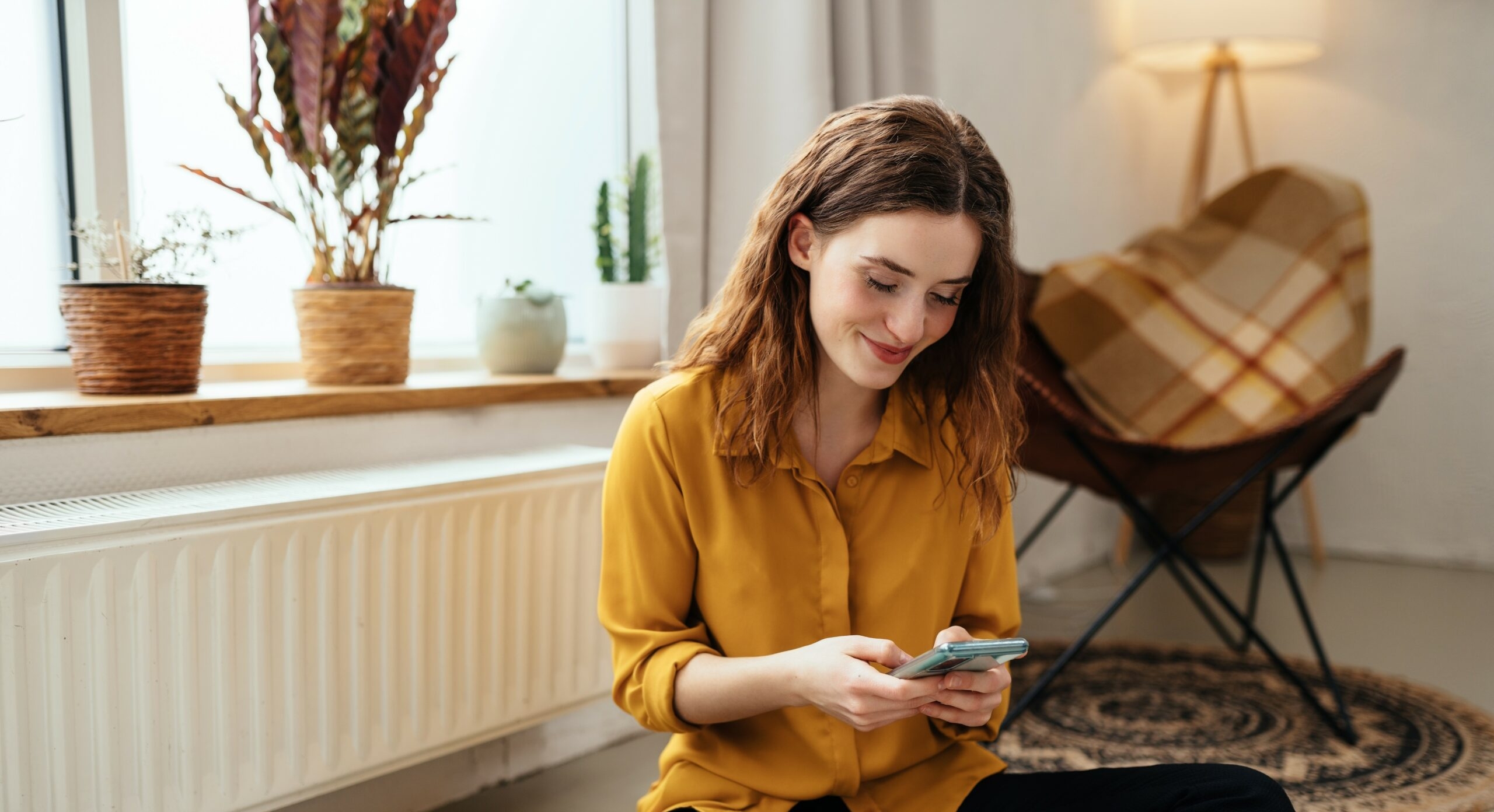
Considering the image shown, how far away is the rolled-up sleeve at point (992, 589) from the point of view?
1.07 metres

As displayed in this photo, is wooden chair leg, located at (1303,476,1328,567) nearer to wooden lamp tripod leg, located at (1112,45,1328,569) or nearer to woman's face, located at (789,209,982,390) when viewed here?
wooden lamp tripod leg, located at (1112,45,1328,569)

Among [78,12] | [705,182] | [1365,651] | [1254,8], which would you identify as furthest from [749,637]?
[1254,8]

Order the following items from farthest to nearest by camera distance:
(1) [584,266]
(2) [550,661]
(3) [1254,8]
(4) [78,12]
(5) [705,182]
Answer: (3) [1254,8] < (1) [584,266] < (5) [705,182] < (2) [550,661] < (4) [78,12]

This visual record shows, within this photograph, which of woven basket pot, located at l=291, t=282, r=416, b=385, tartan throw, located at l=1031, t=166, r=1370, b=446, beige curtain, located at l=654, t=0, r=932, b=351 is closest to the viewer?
woven basket pot, located at l=291, t=282, r=416, b=385

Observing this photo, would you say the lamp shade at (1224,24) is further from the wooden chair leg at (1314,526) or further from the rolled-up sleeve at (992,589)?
the rolled-up sleeve at (992,589)

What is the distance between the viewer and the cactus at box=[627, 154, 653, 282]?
1852 mm

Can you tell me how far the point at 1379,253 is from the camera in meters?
3.16

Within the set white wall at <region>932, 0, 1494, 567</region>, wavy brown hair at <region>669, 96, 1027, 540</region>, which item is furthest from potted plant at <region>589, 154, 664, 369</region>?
white wall at <region>932, 0, 1494, 567</region>

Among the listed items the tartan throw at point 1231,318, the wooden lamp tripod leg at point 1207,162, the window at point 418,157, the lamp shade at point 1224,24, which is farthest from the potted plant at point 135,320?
the wooden lamp tripod leg at point 1207,162

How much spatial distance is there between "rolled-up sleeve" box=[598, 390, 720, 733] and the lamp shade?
2.37 meters

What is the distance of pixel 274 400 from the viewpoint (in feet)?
4.49

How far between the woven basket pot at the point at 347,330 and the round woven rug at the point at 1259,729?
1154 millimetres

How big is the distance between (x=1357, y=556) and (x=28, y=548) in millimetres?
3295

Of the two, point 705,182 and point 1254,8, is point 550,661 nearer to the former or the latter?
point 705,182
